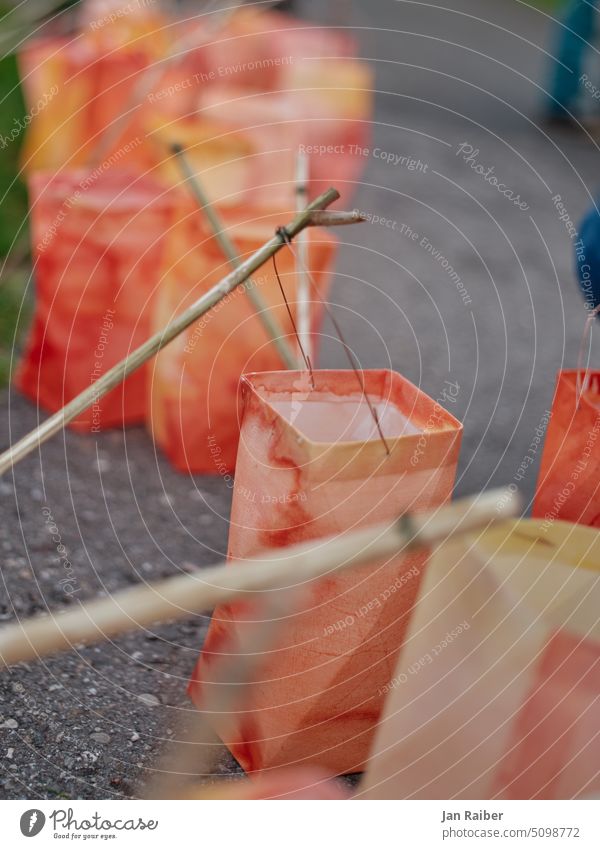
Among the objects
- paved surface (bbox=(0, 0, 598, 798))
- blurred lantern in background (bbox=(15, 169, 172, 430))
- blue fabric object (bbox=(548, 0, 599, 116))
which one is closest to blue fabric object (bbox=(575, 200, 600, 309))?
paved surface (bbox=(0, 0, 598, 798))

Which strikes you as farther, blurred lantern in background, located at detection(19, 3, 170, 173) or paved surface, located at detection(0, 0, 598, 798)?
blurred lantern in background, located at detection(19, 3, 170, 173)

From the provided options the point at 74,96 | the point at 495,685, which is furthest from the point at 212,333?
the point at 74,96

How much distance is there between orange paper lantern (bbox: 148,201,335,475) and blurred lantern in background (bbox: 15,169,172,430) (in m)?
0.07

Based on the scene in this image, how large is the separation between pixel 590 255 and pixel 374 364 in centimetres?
99

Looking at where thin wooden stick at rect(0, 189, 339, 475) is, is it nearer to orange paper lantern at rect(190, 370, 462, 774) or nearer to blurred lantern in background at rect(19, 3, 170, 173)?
orange paper lantern at rect(190, 370, 462, 774)

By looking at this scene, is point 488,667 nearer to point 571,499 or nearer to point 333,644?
point 333,644

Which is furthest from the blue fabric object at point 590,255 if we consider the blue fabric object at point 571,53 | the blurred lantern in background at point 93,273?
the blue fabric object at point 571,53

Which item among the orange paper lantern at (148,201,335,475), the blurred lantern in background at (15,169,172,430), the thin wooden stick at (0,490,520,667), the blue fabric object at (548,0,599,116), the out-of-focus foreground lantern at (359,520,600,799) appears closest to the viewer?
the thin wooden stick at (0,490,520,667)

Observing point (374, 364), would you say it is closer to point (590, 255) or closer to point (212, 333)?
point (212, 333)

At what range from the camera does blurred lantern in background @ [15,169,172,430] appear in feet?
6.18

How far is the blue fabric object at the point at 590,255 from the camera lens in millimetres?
1356

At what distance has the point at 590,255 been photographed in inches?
53.7

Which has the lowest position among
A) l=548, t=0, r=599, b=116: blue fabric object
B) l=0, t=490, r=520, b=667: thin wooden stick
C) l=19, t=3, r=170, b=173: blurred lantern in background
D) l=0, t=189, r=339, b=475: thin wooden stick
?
l=0, t=490, r=520, b=667: thin wooden stick

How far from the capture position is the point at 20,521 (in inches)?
64.3
